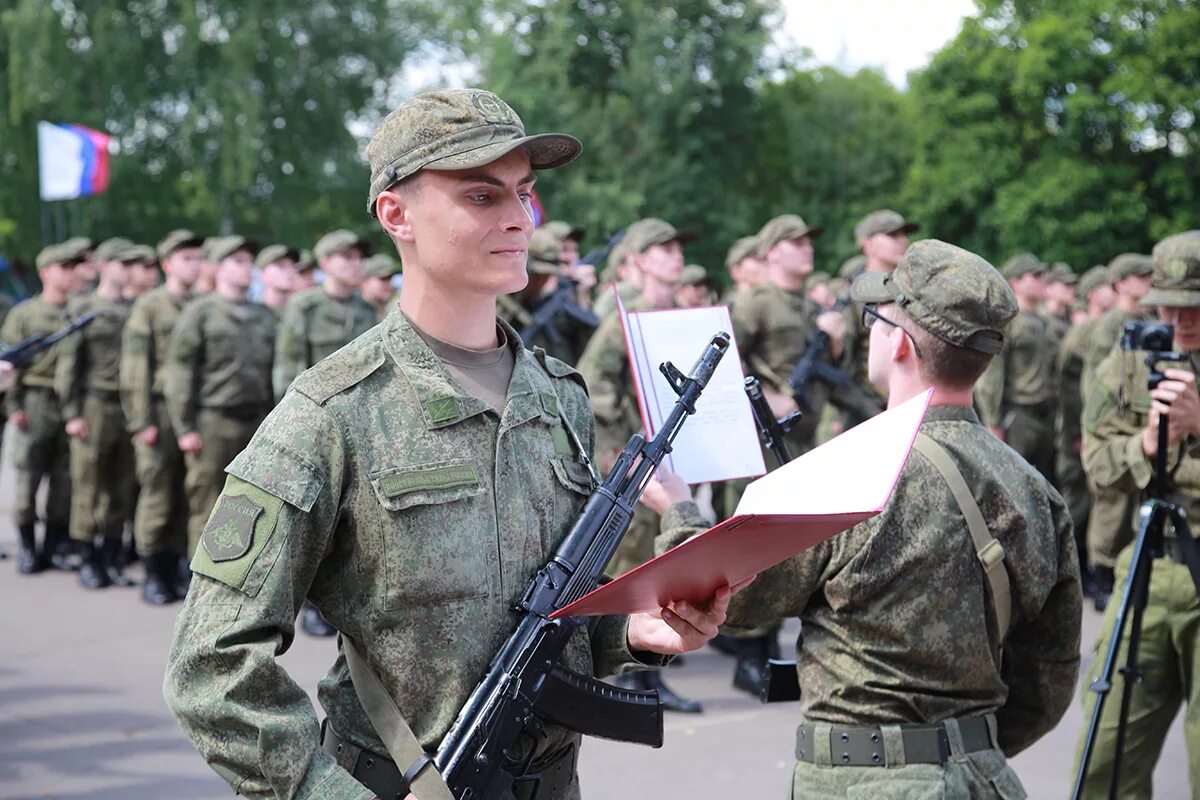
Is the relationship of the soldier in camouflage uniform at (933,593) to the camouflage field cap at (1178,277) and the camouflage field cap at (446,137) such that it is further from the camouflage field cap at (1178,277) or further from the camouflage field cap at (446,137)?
the camouflage field cap at (1178,277)

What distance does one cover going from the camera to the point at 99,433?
1057 cm

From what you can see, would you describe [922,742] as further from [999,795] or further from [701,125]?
[701,125]

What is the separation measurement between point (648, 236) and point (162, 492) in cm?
397

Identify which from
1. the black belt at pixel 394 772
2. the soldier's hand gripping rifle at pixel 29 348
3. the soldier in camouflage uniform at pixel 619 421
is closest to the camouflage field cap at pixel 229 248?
the soldier's hand gripping rifle at pixel 29 348

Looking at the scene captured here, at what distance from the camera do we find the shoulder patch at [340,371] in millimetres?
2375

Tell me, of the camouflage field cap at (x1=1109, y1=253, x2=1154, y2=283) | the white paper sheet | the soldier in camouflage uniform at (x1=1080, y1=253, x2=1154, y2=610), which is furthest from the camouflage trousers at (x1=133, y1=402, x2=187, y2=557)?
the white paper sheet

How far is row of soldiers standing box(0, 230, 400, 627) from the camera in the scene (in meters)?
9.65

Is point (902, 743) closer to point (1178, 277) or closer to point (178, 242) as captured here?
point (1178, 277)

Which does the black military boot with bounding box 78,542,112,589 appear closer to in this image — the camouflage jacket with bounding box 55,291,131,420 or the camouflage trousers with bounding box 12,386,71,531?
the camouflage trousers with bounding box 12,386,71,531

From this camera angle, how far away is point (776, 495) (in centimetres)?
220

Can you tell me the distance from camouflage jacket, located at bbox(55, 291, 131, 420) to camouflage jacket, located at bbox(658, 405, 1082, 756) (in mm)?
8274

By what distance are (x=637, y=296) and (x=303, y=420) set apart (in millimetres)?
7567

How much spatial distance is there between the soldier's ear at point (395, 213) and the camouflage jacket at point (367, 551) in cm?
16

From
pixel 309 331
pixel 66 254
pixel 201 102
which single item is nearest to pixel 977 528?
pixel 309 331
